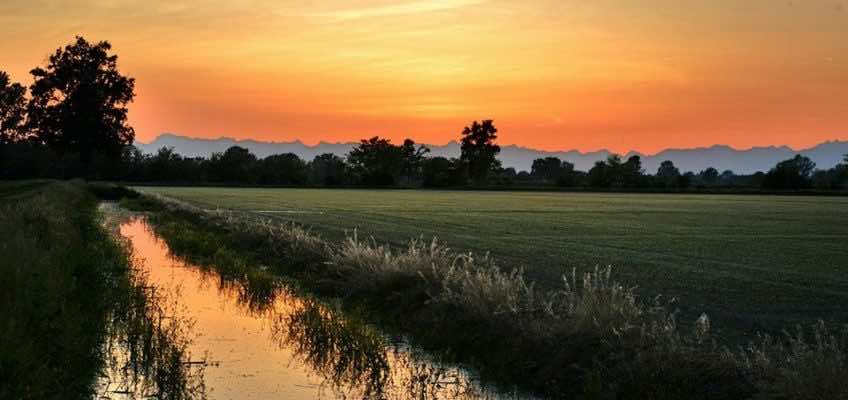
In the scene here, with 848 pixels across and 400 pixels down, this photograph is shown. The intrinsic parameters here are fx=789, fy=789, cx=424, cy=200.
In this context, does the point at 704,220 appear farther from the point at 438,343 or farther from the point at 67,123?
the point at 67,123

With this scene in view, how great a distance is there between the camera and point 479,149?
192 meters

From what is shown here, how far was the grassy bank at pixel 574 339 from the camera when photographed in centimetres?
824

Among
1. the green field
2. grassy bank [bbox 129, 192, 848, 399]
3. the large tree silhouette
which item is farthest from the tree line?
grassy bank [bbox 129, 192, 848, 399]

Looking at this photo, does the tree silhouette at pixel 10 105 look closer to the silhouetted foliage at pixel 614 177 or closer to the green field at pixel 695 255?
the green field at pixel 695 255

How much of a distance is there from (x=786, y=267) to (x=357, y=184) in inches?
5965

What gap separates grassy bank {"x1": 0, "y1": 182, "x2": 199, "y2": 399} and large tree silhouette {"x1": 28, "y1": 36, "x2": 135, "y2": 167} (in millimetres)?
67160

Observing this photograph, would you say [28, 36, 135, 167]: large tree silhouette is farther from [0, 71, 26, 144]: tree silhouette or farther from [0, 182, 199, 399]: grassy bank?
[0, 182, 199, 399]: grassy bank

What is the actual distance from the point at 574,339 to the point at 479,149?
600ft

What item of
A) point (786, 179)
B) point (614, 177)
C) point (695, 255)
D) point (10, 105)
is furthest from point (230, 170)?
point (695, 255)

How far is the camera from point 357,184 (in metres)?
173

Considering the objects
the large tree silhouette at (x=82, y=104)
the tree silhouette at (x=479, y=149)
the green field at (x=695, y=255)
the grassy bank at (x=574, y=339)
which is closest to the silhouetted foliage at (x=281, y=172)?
the tree silhouette at (x=479, y=149)

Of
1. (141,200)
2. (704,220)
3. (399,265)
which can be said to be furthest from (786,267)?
(141,200)

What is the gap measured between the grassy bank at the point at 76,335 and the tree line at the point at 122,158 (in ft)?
224

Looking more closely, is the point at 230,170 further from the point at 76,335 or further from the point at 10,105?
the point at 76,335
